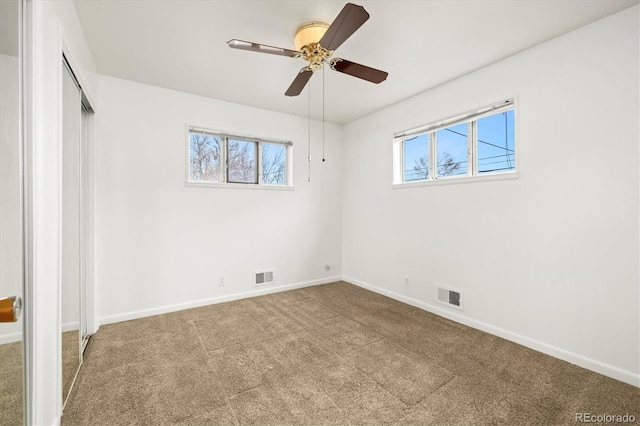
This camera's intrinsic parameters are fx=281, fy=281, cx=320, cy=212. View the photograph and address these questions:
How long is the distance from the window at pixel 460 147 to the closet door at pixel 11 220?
3361mm

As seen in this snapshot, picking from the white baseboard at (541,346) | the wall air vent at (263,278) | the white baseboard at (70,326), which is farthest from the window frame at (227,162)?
the white baseboard at (541,346)

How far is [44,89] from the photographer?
4.48 ft

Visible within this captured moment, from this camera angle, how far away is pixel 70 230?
6.64 feet

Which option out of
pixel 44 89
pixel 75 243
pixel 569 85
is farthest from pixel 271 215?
pixel 569 85

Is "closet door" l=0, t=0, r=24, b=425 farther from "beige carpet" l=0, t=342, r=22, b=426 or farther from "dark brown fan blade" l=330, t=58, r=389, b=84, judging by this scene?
"dark brown fan blade" l=330, t=58, r=389, b=84

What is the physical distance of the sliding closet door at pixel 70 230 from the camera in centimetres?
182

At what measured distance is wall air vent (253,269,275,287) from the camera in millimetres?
3893

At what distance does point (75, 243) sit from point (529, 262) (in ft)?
12.4

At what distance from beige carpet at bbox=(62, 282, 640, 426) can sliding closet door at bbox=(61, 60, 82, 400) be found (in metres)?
0.22

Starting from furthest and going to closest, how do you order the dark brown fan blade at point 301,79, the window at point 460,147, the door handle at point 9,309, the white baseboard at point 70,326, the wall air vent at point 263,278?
the wall air vent at point 263,278 → the window at point 460,147 → the dark brown fan blade at point 301,79 → the white baseboard at point 70,326 → the door handle at point 9,309

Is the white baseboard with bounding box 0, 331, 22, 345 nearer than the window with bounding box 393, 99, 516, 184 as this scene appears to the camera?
Yes

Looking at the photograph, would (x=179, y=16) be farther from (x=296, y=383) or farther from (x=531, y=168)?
(x=531, y=168)

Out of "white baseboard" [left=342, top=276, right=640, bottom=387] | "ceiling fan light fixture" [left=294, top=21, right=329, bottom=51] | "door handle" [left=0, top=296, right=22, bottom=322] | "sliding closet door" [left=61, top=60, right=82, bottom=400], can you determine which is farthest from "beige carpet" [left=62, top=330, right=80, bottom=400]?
"white baseboard" [left=342, top=276, right=640, bottom=387]

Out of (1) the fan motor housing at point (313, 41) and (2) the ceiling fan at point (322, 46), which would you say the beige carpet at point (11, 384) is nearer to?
(2) the ceiling fan at point (322, 46)
